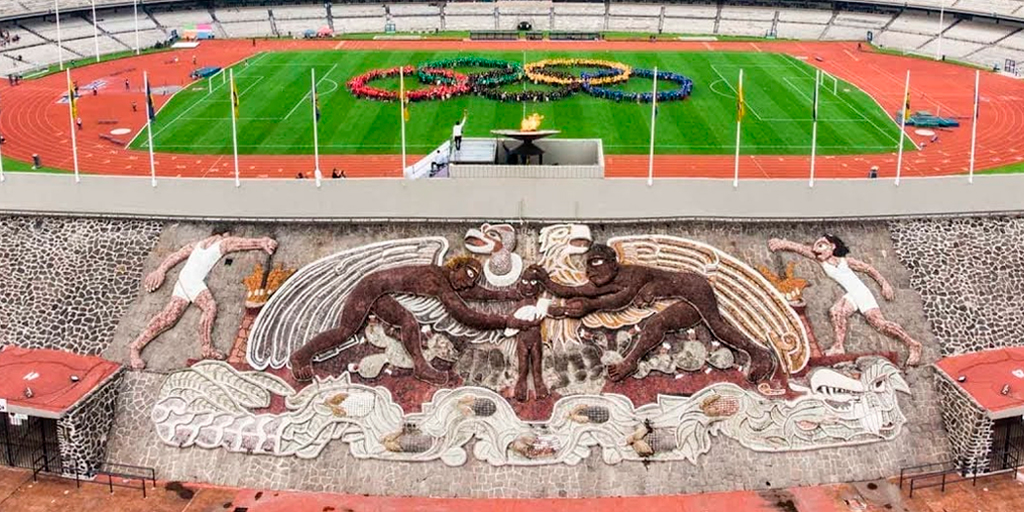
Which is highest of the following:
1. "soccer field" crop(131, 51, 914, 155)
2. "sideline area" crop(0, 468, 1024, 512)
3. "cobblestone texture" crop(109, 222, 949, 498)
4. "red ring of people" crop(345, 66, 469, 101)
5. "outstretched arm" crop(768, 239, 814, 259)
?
"red ring of people" crop(345, 66, 469, 101)

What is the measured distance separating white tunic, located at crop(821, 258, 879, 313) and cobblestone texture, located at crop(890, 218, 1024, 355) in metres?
1.69

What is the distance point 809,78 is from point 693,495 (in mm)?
47557

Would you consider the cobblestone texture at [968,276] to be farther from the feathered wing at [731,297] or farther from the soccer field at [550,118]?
the soccer field at [550,118]

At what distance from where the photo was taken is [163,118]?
174 feet

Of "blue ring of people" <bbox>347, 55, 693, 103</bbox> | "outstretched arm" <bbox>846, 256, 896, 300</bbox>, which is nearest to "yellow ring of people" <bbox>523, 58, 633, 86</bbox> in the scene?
"blue ring of people" <bbox>347, 55, 693, 103</bbox>

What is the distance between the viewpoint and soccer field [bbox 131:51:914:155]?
46.8 m

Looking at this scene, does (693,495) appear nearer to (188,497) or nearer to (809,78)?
(188,497)

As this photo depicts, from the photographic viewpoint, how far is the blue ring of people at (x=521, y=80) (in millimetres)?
55656

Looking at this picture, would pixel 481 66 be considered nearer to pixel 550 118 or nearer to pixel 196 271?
pixel 550 118

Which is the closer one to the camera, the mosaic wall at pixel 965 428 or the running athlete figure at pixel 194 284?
the mosaic wall at pixel 965 428

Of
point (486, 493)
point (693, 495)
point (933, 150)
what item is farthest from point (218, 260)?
point (933, 150)

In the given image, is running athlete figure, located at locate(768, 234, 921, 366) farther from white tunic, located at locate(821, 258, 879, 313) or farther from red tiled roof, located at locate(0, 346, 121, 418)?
red tiled roof, located at locate(0, 346, 121, 418)

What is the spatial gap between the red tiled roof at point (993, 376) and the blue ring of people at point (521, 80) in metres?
32.4

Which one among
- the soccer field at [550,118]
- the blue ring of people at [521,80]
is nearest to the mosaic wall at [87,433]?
the soccer field at [550,118]
